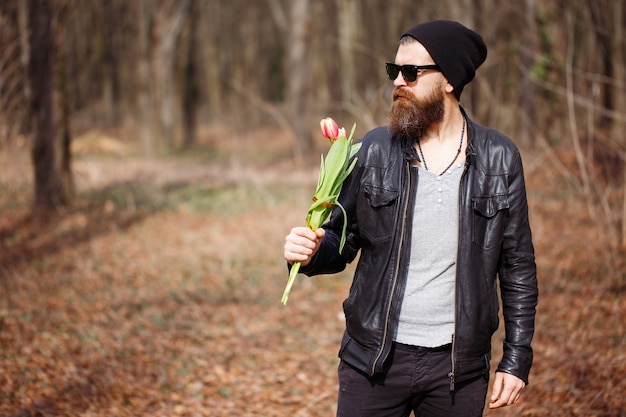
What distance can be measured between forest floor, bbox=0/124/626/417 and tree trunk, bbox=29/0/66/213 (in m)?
0.42

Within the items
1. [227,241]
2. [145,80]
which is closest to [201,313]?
[227,241]

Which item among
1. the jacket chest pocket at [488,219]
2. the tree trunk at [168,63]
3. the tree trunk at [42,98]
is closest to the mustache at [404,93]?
the jacket chest pocket at [488,219]

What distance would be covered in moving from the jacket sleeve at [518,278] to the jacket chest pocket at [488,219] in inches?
1.6

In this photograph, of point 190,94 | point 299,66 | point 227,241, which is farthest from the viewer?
point 190,94

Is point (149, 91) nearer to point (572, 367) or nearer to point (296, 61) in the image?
point (296, 61)

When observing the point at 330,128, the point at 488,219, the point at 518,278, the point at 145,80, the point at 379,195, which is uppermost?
the point at 145,80

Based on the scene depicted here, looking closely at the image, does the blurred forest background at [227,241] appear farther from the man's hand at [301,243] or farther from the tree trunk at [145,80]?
the man's hand at [301,243]

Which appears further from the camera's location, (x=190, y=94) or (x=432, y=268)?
(x=190, y=94)

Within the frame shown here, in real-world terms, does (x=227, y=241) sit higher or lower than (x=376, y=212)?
lower

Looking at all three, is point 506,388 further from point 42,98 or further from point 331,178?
point 42,98

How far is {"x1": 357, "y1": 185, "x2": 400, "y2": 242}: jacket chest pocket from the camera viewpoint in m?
2.28

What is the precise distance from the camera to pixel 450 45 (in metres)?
2.27

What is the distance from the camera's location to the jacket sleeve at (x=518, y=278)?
2285 mm

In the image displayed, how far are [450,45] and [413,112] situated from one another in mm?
265
